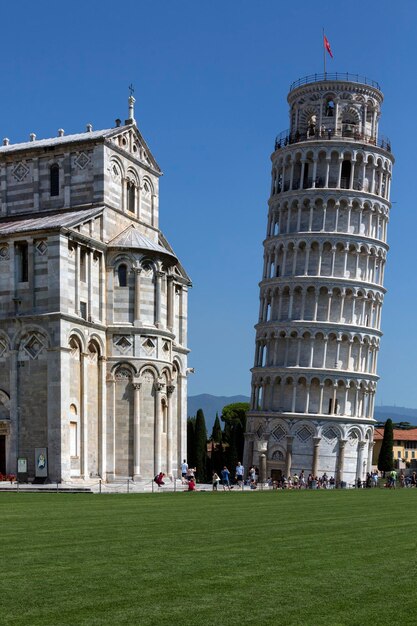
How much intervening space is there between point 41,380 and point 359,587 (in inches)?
1353

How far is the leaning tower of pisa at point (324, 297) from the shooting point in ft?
290

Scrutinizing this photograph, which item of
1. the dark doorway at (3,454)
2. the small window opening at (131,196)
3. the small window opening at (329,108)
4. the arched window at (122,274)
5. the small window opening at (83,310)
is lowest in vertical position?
the dark doorway at (3,454)

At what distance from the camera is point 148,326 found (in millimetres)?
49594

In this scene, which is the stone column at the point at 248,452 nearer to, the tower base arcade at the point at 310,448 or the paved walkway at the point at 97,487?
the tower base arcade at the point at 310,448

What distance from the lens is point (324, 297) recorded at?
89.4 meters

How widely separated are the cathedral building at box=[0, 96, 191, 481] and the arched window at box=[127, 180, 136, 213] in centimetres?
9

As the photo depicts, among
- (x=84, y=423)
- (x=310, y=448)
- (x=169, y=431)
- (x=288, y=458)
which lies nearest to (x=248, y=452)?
(x=288, y=458)

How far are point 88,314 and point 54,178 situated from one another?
9571mm

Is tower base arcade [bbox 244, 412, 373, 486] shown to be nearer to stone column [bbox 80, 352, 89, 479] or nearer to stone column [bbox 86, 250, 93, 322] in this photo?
stone column [bbox 80, 352, 89, 479]

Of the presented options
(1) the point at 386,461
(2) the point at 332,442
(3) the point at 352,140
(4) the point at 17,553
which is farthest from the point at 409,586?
(1) the point at 386,461

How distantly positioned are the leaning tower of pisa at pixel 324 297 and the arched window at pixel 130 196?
37946 mm

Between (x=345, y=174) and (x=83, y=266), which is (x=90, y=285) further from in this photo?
(x=345, y=174)

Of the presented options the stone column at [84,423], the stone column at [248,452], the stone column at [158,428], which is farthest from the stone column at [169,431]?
the stone column at [248,452]

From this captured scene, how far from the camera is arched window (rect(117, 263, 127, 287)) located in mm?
49406
